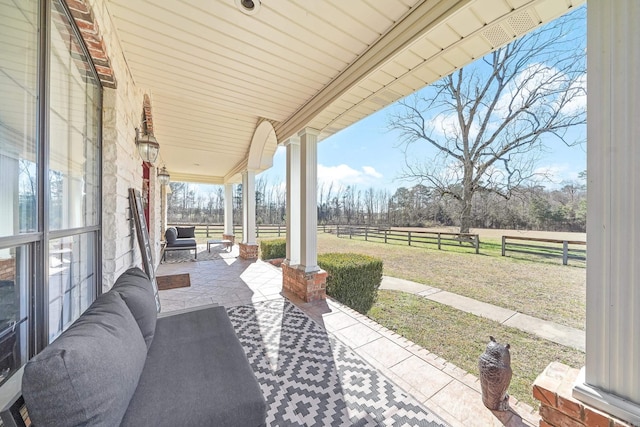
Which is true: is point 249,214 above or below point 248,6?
below

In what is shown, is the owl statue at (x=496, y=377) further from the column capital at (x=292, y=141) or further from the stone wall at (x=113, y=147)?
the column capital at (x=292, y=141)

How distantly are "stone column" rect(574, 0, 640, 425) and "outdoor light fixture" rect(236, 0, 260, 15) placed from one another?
76.4 inches

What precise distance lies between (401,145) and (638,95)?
420 inches

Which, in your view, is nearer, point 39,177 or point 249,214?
point 39,177

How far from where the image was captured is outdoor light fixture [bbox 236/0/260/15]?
1770mm

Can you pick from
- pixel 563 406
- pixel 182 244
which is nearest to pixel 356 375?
pixel 563 406

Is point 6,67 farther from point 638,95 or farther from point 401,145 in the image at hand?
point 401,145

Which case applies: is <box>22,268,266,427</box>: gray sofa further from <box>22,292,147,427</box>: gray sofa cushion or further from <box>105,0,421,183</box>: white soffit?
<box>105,0,421,183</box>: white soffit

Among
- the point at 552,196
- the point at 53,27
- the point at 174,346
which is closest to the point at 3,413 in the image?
the point at 174,346

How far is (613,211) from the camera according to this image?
3.51ft

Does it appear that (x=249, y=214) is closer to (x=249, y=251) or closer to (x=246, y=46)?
(x=249, y=251)

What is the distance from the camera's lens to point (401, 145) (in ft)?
36.4

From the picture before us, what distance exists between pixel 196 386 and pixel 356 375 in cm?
128

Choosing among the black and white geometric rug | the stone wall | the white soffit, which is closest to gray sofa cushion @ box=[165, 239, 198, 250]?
the white soffit
